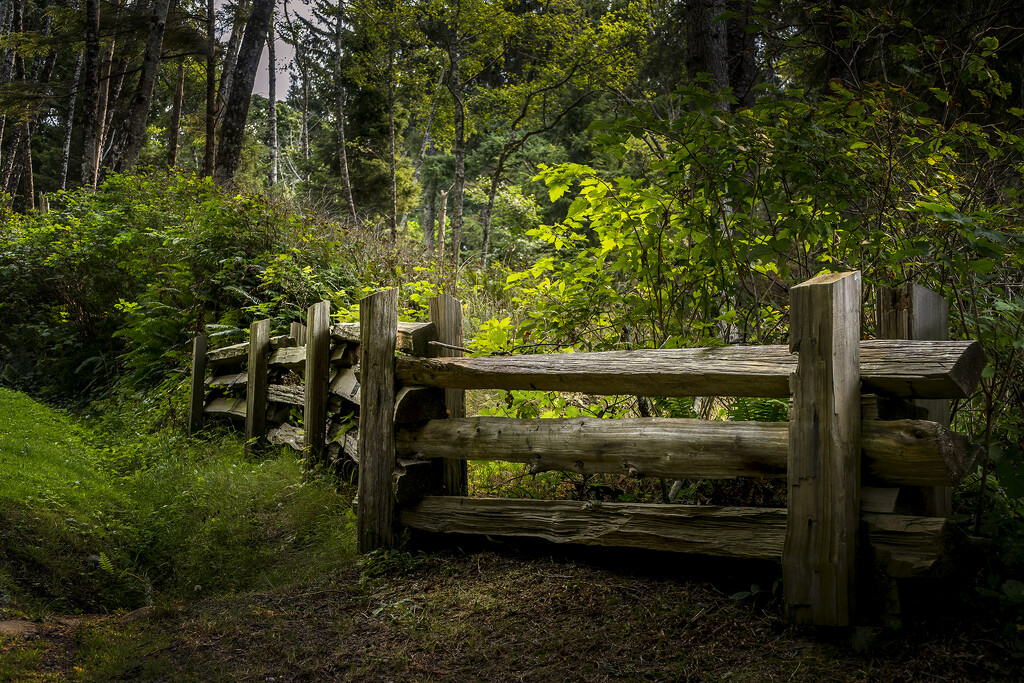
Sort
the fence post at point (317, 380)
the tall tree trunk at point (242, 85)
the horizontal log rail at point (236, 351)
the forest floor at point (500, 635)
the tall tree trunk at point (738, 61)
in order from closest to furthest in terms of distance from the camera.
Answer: the forest floor at point (500, 635) → the fence post at point (317, 380) → the tall tree trunk at point (738, 61) → the horizontal log rail at point (236, 351) → the tall tree trunk at point (242, 85)

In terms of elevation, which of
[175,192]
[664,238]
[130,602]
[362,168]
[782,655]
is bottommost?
[130,602]

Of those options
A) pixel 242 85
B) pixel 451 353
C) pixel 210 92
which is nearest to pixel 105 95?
pixel 210 92

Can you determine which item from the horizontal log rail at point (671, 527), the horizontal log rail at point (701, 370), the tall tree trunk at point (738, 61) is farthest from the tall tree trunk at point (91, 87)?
the horizontal log rail at point (671, 527)

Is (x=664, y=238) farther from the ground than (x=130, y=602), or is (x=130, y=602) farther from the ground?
(x=664, y=238)

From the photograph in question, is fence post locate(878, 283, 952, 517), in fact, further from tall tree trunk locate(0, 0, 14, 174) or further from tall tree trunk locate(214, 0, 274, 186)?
tall tree trunk locate(0, 0, 14, 174)

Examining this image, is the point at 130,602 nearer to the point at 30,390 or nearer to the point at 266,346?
the point at 266,346

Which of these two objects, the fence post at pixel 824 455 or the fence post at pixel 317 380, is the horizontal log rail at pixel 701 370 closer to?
the fence post at pixel 824 455

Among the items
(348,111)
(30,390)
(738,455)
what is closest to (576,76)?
(348,111)

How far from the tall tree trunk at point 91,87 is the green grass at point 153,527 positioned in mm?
11426

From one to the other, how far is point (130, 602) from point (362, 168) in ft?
64.5

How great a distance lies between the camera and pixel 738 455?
2.93 m

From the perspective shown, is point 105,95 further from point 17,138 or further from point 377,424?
point 377,424

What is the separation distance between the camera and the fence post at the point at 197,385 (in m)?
7.80

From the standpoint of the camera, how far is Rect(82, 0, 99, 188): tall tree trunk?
49.6 ft
